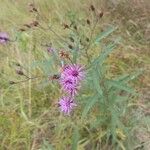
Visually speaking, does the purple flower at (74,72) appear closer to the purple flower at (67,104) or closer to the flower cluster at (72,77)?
the flower cluster at (72,77)

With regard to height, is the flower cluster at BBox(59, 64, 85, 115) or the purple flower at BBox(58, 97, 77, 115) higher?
the flower cluster at BBox(59, 64, 85, 115)

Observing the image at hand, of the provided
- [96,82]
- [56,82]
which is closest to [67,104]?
[96,82]

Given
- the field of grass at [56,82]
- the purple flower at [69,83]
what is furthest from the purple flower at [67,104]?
the purple flower at [69,83]

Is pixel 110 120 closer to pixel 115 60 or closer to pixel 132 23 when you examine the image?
pixel 115 60

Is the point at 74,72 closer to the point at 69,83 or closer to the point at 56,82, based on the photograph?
the point at 69,83

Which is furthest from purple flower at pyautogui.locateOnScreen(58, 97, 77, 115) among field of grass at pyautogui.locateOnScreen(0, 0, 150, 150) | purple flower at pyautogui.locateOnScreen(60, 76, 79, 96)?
purple flower at pyautogui.locateOnScreen(60, 76, 79, 96)

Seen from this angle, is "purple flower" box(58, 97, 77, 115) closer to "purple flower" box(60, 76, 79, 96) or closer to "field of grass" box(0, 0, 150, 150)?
"field of grass" box(0, 0, 150, 150)
